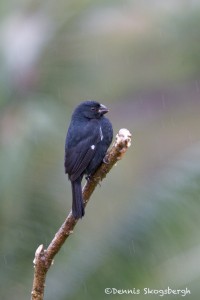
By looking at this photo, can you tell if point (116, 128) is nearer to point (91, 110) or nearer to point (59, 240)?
point (91, 110)

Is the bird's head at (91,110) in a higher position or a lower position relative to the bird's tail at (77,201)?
higher

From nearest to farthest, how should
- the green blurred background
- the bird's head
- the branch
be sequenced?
the branch → the green blurred background → the bird's head

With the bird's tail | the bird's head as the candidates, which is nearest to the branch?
the bird's tail

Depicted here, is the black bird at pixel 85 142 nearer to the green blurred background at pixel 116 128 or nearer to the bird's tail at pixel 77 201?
the bird's tail at pixel 77 201

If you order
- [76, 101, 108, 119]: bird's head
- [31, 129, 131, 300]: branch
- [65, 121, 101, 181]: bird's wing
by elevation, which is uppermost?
[76, 101, 108, 119]: bird's head
